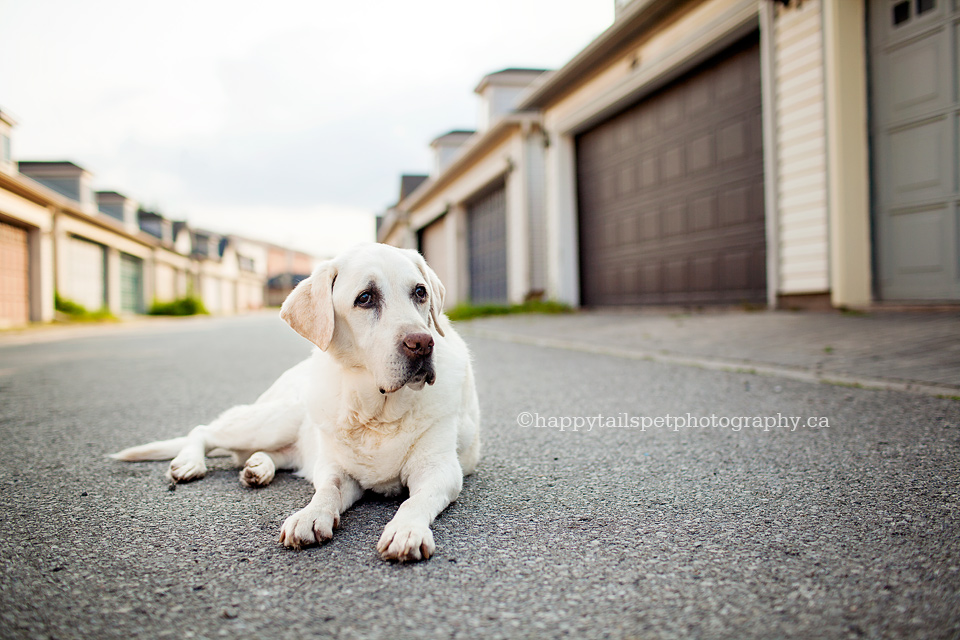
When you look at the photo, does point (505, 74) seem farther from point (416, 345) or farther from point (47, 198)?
point (416, 345)

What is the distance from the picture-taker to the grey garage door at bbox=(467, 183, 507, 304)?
52.5 feet

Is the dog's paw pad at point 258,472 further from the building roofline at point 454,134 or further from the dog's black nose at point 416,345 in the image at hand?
the building roofline at point 454,134

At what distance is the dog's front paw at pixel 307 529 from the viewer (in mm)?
1723

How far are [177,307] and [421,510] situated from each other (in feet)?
107

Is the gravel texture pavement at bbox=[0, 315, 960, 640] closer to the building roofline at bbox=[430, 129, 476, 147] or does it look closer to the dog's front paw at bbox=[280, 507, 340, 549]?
the dog's front paw at bbox=[280, 507, 340, 549]

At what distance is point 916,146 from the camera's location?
6.28 meters

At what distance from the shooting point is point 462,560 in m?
1.61

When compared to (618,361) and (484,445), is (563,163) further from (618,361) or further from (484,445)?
(484,445)

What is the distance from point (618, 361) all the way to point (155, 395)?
4.45 metres

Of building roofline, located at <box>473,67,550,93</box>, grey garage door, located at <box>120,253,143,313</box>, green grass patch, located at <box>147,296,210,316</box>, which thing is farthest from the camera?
green grass patch, located at <box>147,296,210,316</box>

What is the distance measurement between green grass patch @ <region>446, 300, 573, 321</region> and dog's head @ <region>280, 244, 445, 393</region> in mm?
9823

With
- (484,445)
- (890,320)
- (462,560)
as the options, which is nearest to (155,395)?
(484,445)

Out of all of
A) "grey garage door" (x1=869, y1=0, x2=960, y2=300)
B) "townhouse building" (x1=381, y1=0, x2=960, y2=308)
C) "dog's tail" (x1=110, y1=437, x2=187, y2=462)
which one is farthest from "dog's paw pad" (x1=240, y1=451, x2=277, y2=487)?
"grey garage door" (x1=869, y1=0, x2=960, y2=300)

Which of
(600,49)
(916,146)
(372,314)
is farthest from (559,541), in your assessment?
(600,49)
